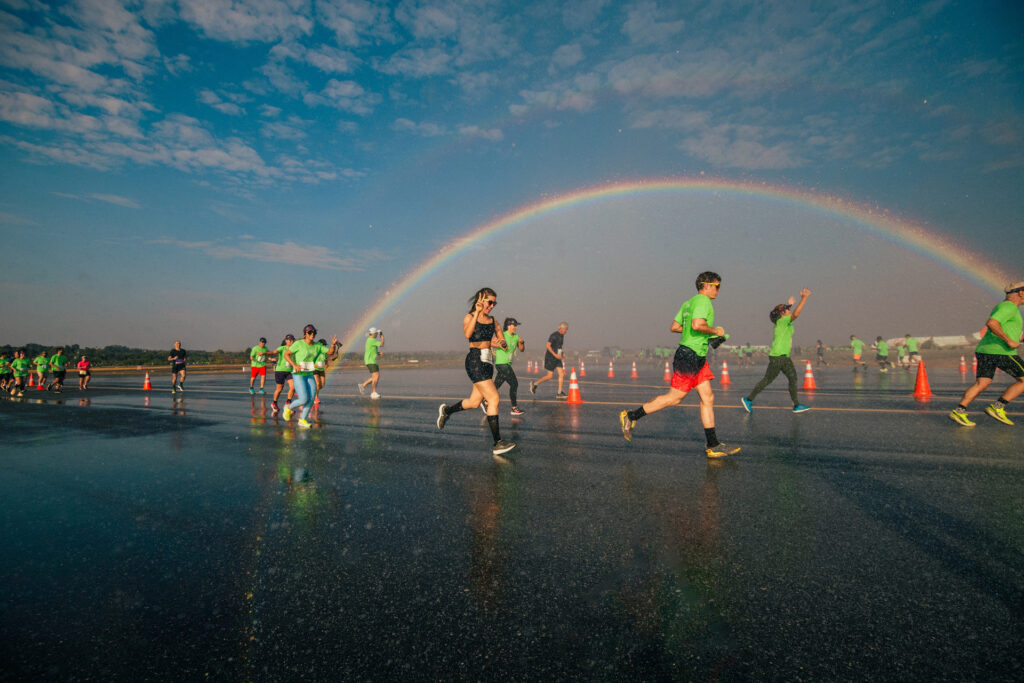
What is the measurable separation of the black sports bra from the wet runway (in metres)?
1.39

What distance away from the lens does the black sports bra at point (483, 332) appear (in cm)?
632

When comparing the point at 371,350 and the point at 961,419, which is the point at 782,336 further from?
the point at 371,350

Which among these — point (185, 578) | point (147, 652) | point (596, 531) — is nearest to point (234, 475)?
point (185, 578)

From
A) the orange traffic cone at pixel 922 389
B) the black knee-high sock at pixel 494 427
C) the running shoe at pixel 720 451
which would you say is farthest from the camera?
the orange traffic cone at pixel 922 389

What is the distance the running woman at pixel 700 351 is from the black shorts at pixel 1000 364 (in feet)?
14.2

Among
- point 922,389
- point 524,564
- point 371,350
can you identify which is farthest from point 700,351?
point 371,350

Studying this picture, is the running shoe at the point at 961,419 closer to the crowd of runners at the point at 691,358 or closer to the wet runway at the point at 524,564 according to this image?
the crowd of runners at the point at 691,358

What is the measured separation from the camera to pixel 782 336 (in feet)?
31.4

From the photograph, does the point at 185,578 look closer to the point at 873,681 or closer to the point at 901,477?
the point at 873,681

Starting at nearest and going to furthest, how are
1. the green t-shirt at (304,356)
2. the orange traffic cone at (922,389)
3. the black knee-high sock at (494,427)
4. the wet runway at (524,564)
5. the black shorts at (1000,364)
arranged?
the wet runway at (524,564) → the black knee-high sock at (494,427) → the black shorts at (1000,364) → the green t-shirt at (304,356) → the orange traffic cone at (922,389)

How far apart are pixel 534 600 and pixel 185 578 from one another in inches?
73.3

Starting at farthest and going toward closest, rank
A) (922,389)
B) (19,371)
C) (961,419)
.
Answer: (19,371) → (922,389) → (961,419)

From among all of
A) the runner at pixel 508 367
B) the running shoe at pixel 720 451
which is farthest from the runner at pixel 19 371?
the running shoe at pixel 720 451

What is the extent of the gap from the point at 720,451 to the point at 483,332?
2.96 metres
